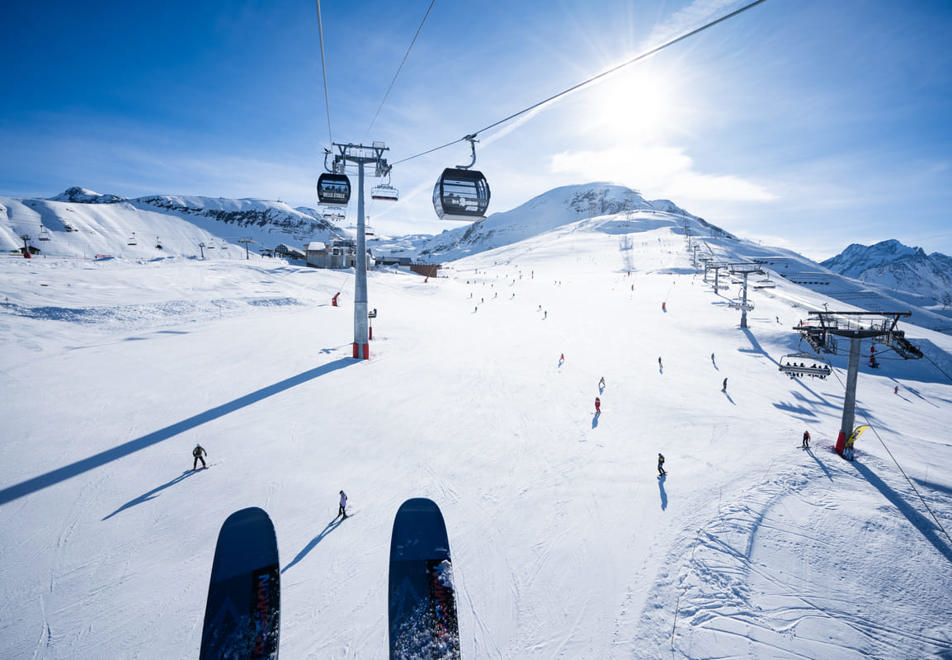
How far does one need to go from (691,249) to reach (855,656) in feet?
299

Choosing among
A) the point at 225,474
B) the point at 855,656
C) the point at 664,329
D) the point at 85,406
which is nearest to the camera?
the point at 855,656

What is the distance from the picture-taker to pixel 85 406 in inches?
550

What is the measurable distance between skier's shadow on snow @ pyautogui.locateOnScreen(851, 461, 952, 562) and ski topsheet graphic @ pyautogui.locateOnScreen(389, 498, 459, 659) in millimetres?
12856

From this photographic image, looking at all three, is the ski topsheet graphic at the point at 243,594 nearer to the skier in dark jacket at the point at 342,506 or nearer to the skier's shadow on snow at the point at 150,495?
the skier in dark jacket at the point at 342,506

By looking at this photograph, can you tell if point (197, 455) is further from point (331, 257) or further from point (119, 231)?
point (119, 231)

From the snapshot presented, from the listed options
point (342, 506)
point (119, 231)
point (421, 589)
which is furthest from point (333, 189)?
point (119, 231)

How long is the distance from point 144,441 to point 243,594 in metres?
8.44

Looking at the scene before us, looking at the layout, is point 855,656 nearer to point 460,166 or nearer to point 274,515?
point 274,515

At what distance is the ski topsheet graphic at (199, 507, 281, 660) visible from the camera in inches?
247

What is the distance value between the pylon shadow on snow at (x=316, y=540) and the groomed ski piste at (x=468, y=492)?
0.19 ft

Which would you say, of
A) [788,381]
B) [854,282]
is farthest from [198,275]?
[854,282]

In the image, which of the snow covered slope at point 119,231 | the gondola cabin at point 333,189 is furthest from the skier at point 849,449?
the snow covered slope at point 119,231

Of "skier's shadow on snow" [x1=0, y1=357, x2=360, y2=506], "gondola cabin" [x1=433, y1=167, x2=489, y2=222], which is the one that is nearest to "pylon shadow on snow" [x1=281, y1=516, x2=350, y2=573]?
"skier's shadow on snow" [x1=0, y1=357, x2=360, y2=506]

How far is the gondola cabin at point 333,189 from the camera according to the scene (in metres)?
18.1
